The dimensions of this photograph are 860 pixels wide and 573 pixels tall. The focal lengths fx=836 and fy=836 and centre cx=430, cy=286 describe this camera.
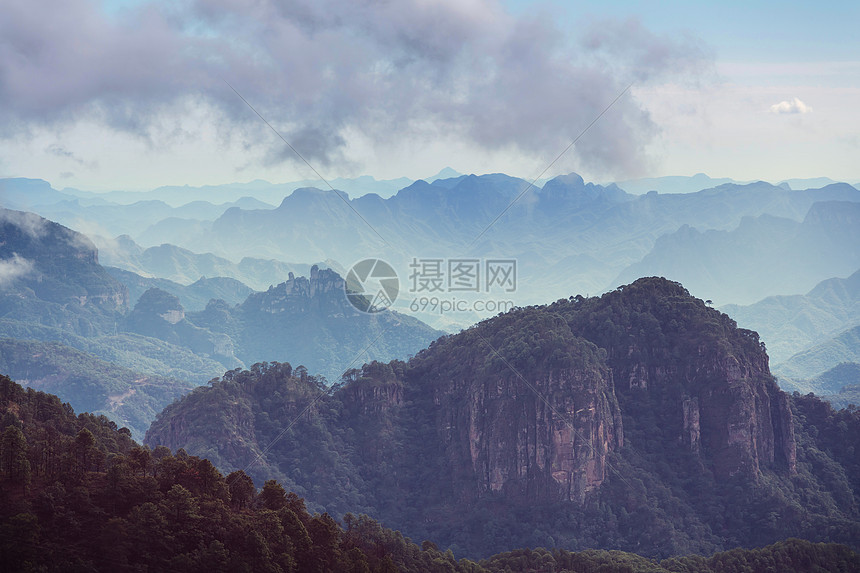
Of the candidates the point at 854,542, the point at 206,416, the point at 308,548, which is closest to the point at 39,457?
the point at 308,548

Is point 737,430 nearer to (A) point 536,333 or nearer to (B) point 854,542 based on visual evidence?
(B) point 854,542

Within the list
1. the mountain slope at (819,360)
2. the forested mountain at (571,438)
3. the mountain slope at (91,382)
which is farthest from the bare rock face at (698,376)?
the mountain slope at (819,360)

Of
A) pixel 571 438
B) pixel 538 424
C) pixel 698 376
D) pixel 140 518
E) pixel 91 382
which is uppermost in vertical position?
pixel 91 382

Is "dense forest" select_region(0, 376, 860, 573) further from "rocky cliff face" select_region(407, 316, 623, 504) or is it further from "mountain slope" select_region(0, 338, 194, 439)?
"mountain slope" select_region(0, 338, 194, 439)

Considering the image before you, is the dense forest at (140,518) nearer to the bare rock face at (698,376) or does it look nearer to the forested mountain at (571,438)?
the forested mountain at (571,438)

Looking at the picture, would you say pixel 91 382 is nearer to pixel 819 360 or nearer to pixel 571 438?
pixel 571 438

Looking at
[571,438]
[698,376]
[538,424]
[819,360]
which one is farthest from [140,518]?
[819,360]

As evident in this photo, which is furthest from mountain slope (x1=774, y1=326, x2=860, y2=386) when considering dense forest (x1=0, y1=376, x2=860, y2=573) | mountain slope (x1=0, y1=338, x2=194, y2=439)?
dense forest (x1=0, y1=376, x2=860, y2=573)
